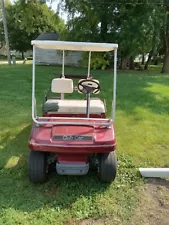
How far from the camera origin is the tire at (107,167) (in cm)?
282

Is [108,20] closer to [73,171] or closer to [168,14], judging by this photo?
[168,14]

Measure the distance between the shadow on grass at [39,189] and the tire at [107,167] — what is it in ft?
0.36

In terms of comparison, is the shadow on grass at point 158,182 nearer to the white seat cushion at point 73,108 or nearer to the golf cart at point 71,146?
the golf cart at point 71,146

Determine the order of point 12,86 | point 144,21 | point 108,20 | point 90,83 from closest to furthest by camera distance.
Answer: point 90,83, point 12,86, point 144,21, point 108,20

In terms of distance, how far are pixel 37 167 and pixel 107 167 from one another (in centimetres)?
71

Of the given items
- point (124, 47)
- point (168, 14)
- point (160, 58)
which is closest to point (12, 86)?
point (124, 47)

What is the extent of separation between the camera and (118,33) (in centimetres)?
1418

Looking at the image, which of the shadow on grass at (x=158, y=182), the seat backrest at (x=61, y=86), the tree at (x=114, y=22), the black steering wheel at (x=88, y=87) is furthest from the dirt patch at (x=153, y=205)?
the tree at (x=114, y=22)

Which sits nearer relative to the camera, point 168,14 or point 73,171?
point 73,171

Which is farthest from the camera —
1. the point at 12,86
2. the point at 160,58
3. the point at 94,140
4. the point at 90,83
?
the point at 160,58

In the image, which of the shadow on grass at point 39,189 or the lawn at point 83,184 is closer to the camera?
the lawn at point 83,184

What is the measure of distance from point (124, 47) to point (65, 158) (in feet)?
39.5

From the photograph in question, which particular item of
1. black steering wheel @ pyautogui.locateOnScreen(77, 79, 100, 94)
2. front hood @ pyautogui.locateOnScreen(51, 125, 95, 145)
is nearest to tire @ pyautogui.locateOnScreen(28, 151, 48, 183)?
front hood @ pyautogui.locateOnScreen(51, 125, 95, 145)

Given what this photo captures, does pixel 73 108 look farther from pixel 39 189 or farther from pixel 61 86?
pixel 39 189
